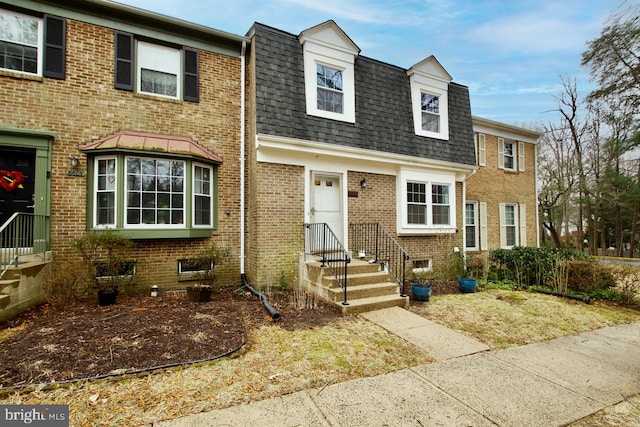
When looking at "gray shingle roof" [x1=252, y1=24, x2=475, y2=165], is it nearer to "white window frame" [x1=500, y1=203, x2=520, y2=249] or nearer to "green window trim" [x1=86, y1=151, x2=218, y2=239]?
"green window trim" [x1=86, y1=151, x2=218, y2=239]

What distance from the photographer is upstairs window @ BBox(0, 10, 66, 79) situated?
6.26m

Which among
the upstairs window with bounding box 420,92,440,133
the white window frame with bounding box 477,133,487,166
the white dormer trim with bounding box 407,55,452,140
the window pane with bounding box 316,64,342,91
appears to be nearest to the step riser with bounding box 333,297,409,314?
the white dormer trim with bounding box 407,55,452,140

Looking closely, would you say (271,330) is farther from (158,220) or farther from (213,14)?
(213,14)

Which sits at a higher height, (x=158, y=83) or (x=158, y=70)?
(x=158, y=70)

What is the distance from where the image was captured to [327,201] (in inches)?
324

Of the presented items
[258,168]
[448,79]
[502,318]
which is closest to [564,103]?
[448,79]

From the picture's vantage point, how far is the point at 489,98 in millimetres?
20531

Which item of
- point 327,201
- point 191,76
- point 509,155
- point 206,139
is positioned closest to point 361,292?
point 327,201

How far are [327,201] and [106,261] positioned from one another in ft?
17.2

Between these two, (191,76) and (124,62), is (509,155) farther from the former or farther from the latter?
(124,62)

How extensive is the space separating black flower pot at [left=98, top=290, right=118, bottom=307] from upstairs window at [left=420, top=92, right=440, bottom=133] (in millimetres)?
9312

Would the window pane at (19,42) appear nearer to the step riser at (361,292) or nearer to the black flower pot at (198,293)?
the black flower pot at (198,293)

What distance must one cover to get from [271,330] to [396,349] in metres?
1.90

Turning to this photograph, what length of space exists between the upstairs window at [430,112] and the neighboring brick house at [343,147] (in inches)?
1.3
